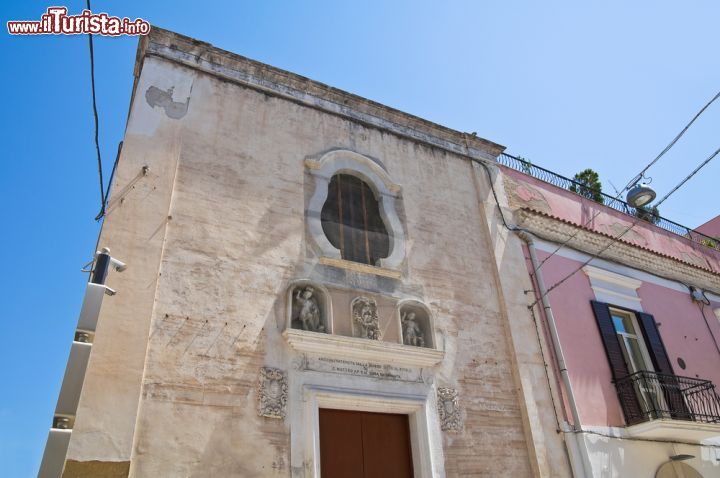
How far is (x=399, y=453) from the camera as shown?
7254 mm

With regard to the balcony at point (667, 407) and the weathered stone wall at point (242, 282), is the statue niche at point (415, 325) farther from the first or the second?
the balcony at point (667, 407)

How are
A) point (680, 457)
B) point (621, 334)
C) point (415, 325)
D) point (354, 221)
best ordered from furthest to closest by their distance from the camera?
1. point (621, 334)
2. point (680, 457)
3. point (354, 221)
4. point (415, 325)

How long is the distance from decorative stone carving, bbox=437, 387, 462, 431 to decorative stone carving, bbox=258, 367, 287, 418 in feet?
7.50

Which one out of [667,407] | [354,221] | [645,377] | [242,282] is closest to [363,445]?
[242,282]

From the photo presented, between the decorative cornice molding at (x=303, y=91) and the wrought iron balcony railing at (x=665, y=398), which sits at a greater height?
the decorative cornice molding at (x=303, y=91)

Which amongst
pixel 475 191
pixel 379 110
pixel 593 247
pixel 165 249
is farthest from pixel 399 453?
pixel 593 247

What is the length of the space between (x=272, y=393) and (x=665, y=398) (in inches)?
293

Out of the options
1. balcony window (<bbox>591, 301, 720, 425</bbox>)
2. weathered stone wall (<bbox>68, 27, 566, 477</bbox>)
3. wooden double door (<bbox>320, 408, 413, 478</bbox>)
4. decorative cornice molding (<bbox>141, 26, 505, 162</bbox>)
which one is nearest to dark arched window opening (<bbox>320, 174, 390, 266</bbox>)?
weathered stone wall (<bbox>68, 27, 566, 477</bbox>)

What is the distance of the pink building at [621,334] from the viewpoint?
8.91 meters

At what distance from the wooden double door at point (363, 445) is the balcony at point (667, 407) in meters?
4.30

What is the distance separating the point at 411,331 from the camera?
26.4 ft

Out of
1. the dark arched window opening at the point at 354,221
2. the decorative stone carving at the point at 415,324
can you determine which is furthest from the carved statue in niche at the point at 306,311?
the decorative stone carving at the point at 415,324

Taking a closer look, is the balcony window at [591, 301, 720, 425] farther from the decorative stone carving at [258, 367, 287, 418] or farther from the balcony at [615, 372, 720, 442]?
the decorative stone carving at [258, 367, 287, 418]

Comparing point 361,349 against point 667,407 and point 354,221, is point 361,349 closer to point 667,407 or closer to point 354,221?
point 354,221
